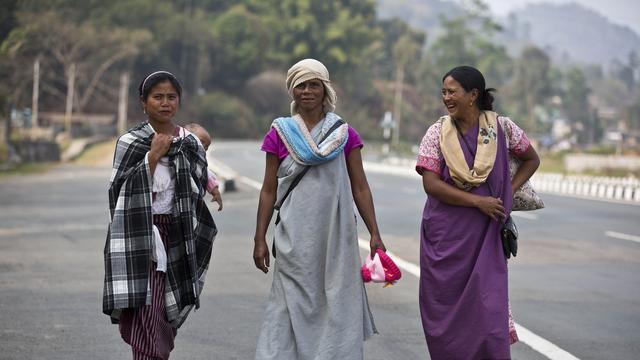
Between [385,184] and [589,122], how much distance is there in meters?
132

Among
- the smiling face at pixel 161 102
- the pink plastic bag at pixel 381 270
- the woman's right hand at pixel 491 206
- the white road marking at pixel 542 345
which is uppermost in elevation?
the smiling face at pixel 161 102

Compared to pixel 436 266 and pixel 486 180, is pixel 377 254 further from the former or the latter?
pixel 486 180

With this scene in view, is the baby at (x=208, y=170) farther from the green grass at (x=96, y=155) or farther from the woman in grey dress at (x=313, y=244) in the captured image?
Answer: the green grass at (x=96, y=155)

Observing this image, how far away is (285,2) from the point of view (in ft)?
327

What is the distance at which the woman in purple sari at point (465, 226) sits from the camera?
4883mm

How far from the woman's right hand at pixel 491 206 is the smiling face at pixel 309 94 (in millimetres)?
953

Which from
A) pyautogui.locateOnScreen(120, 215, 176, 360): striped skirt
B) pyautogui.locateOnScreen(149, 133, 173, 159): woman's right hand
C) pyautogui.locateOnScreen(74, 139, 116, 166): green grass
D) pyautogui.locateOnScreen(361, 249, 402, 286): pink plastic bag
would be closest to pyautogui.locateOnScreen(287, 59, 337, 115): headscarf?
pyautogui.locateOnScreen(149, 133, 173, 159): woman's right hand

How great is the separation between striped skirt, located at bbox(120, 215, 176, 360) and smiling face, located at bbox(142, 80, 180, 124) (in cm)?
50

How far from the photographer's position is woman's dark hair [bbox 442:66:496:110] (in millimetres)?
5008

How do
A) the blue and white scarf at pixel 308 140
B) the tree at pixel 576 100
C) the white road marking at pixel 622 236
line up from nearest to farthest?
the blue and white scarf at pixel 308 140 → the white road marking at pixel 622 236 → the tree at pixel 576 100

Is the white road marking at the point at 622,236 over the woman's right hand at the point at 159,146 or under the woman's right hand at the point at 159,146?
under

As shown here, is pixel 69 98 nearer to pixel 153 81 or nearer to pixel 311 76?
pixel 153 81

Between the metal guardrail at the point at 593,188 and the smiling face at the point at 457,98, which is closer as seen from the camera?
the smiling face at the point at 457,98

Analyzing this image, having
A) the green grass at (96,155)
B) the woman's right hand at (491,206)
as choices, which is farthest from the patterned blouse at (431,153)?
the green grass at (96,155)
